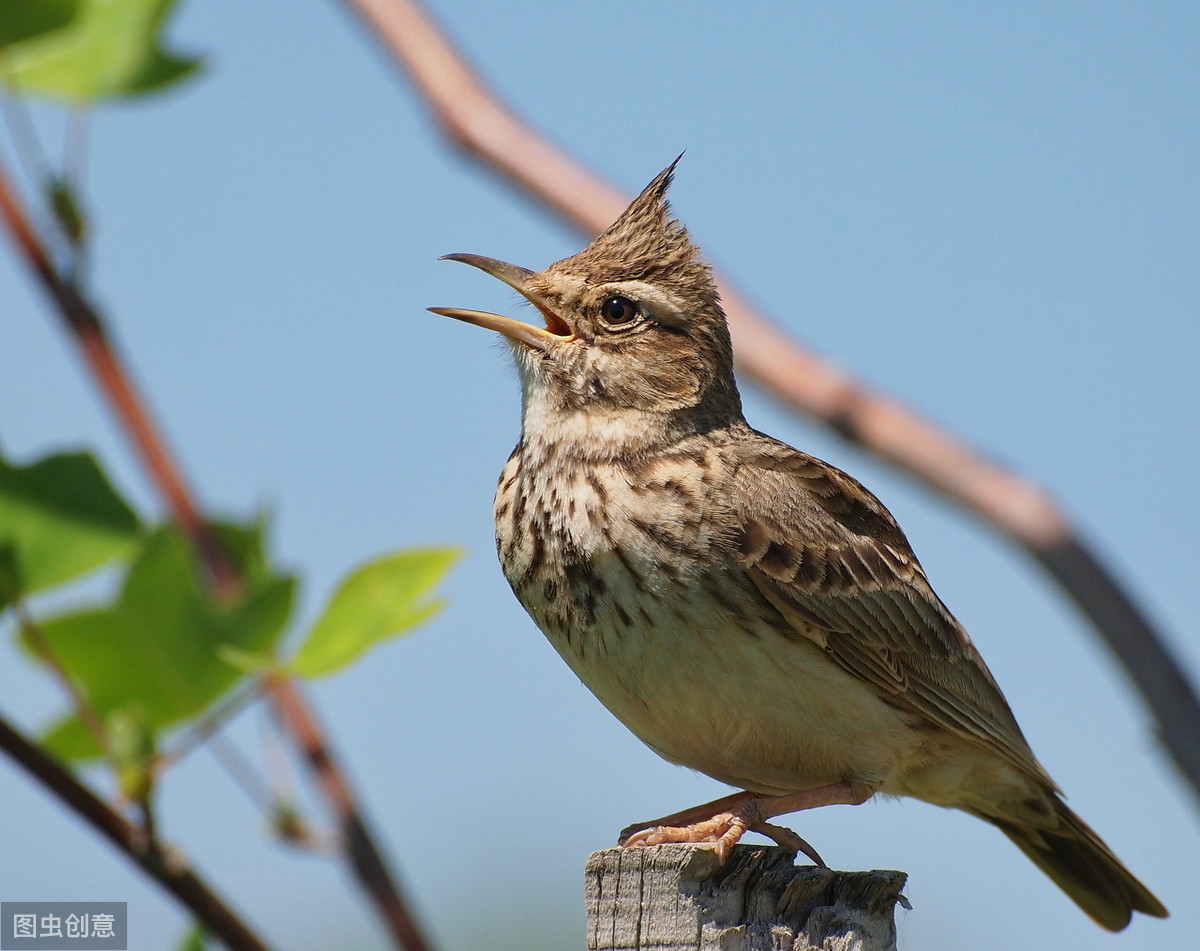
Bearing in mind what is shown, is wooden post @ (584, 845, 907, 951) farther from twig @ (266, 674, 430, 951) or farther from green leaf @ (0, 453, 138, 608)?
green leaf @ (0, 453, 138, 608)

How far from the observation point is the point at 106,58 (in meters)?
1.61

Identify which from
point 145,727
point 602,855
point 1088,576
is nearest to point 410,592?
point 145,727

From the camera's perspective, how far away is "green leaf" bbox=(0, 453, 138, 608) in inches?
55.6

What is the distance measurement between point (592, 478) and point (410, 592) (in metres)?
3.93

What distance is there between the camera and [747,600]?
5.05m

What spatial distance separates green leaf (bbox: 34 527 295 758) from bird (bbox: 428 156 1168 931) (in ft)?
9.47

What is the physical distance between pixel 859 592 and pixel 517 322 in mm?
1778

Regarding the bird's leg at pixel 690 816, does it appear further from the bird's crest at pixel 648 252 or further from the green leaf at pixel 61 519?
the green leaf at pixel 61 519

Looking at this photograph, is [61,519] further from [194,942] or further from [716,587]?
[716,587]

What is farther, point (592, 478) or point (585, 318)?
point (585, 318)

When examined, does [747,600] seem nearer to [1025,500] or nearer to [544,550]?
[544,550]

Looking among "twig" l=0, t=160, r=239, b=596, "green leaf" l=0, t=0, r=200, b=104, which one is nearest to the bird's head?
"green leaf" l=0, t=0, r=200, b=104

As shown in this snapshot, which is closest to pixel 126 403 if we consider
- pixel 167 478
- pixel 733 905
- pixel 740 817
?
pixel 167 478

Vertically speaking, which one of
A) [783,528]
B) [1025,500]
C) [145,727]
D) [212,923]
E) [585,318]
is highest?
[585,318]
